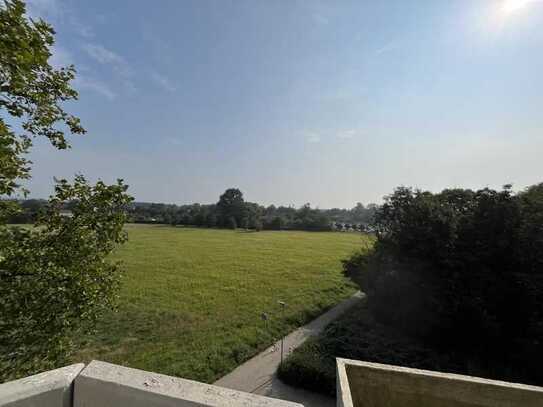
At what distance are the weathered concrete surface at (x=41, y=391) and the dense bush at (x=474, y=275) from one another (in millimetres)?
10675

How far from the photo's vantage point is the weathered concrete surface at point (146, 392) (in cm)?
131

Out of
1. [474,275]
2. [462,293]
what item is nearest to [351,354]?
[462,293]

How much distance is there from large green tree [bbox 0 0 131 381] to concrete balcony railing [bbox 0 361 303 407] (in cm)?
262

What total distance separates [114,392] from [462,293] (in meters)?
10.8

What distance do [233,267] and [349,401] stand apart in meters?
22.8

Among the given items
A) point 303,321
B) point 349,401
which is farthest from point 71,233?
point 303,321

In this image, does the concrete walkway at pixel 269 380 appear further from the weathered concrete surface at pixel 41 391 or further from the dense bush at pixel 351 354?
the weathered concrete surface at pixel 41 391

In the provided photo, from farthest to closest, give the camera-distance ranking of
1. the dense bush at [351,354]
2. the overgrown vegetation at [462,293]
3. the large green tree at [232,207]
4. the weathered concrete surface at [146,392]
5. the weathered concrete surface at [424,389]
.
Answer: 1. the large green tree at [232,207]
2. the overgrown vegetation at [462,293]
3. the dense bush at [351,354]
4. the weathered concrete surface at [424,389]
5. the weathered concrete surface at [146,392]

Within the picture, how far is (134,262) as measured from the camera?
2569cm

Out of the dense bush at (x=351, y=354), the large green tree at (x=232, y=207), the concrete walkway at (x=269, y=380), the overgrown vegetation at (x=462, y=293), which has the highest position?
the large green tree at (x=232, y=207)

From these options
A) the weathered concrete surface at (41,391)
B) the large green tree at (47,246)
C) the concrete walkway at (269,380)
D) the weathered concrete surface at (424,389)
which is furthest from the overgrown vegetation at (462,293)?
the weathered concrete surface at (41,391)

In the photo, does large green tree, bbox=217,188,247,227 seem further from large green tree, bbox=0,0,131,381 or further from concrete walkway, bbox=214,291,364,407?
large green tree, bbox=0,0,131,381

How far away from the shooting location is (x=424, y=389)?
10.1 ft

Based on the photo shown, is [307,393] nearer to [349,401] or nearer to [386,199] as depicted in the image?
[349,401]
